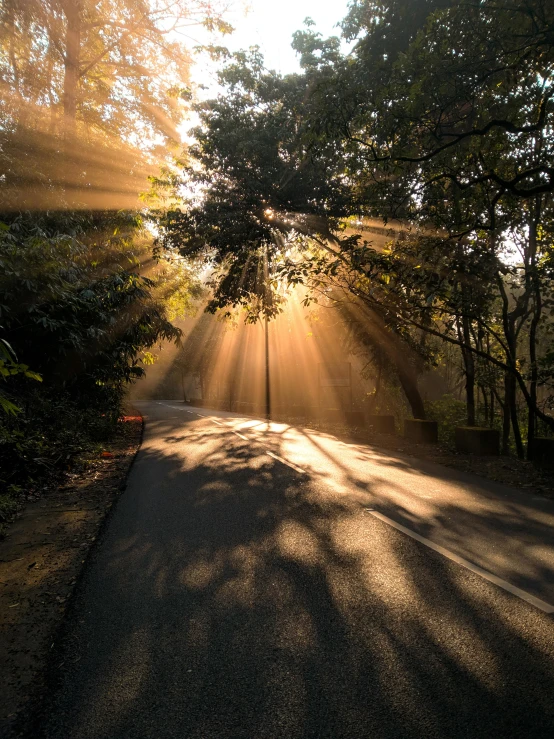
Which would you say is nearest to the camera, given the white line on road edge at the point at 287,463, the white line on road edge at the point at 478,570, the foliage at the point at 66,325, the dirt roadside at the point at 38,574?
the dirt roadside at the point at 38,574

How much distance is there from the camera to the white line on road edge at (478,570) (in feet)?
12.5

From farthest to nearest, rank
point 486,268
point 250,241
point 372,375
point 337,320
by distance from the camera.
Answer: point 372,375
point 337,320
point 250,241
point 486,268

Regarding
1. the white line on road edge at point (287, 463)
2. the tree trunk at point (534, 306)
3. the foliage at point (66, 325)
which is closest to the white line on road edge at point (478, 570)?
the white line on road edge at point (287, 463)

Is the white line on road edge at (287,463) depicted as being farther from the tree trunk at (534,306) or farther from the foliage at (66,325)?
the tree trunk at (534,306)

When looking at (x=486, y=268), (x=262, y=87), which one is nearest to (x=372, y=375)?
(x=262, y=87)

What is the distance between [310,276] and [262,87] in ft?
26.5

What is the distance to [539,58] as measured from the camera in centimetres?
816

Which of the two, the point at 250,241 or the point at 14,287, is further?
A: the point at 250,241

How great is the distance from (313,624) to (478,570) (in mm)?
1760

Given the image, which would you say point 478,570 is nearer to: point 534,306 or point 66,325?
point 66,325

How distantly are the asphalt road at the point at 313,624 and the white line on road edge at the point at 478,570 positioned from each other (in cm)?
2

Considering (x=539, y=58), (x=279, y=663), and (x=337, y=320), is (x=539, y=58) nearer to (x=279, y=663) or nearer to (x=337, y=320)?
(x=279, y=663)

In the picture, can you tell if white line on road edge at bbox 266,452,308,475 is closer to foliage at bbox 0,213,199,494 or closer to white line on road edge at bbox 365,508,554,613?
white line on road edge at bbox 365,508,554,613

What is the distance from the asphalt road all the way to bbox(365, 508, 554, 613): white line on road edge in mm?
20
